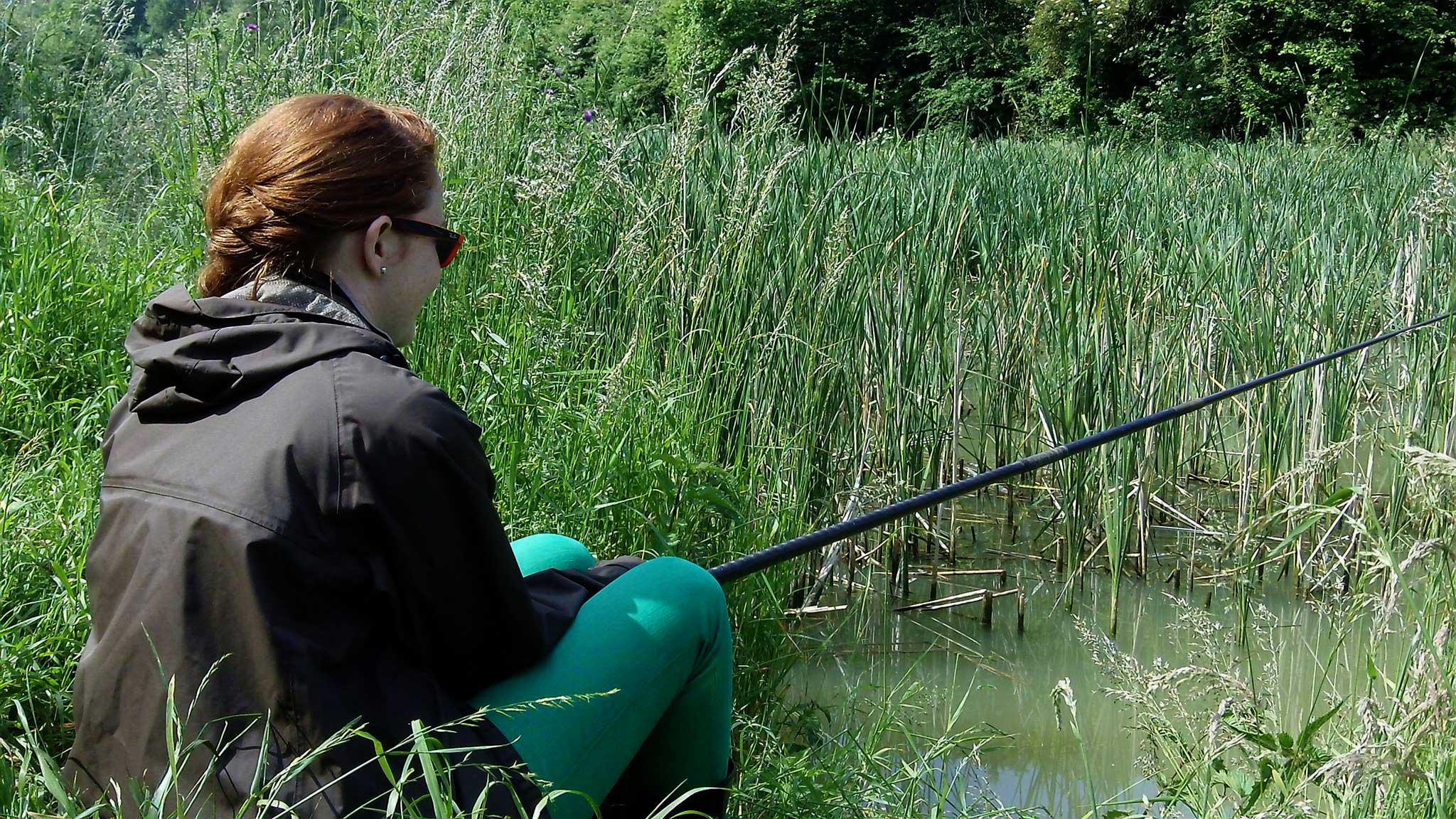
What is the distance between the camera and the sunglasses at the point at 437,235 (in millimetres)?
1540

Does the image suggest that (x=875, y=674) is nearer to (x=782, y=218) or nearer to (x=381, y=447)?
(x=782, y=218)

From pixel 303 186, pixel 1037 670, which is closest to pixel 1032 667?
pixel 1037 670

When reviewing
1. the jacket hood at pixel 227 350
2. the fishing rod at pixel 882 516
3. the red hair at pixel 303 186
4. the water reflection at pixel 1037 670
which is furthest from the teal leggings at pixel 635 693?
the water reflection at pixel 1037 670

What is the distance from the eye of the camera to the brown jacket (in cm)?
123

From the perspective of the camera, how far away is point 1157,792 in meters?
2.76

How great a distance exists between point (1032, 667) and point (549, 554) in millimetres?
2196

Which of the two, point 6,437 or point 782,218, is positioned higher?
point 782,218

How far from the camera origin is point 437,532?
128 centimetres

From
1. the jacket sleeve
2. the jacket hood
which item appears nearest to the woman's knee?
the jacket sleeve

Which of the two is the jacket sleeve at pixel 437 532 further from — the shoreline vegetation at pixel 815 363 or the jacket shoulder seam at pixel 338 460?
the shoreline vegetation at pixel 815 363

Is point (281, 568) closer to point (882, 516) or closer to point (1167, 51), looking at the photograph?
point (882, 516)

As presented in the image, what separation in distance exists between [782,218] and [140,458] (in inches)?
115

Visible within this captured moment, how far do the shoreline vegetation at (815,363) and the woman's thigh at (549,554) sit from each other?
0.51 meters

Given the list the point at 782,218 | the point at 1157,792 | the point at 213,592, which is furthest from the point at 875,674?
the point at 213,592
